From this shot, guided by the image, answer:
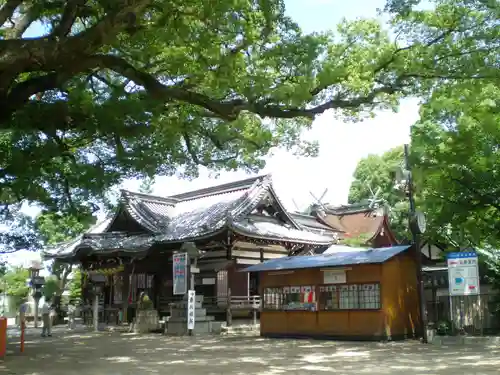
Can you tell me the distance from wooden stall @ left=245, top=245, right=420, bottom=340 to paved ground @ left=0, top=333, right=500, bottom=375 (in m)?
1.01

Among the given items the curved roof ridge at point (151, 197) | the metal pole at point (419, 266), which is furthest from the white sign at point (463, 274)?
the curved roof ridge at point (151, 197)

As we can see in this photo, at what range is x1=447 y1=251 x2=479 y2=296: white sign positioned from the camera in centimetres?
1439

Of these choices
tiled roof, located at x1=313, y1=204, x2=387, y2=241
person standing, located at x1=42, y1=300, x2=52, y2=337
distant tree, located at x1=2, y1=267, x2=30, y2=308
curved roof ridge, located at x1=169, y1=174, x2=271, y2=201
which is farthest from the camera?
distant tree, located at x1=2, y1=267, x2=30, y2=308

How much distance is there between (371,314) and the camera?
618 inches

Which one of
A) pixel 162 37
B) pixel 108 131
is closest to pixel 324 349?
pixel 108 131

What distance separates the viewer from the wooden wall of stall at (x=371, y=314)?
15.6 meters

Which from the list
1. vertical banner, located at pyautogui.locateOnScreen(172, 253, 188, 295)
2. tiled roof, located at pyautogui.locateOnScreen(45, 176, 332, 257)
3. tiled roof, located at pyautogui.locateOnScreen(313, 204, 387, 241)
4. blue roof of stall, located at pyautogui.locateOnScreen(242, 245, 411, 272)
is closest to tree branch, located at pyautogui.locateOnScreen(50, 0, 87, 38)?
blue roof of stall, located at pyautogui.locateOnScreen(242, 245, 411, 272)

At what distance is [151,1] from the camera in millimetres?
9414

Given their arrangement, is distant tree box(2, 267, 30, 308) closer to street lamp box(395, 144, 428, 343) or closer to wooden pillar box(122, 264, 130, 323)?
wooden pillar box(122, 264, 130, 323)

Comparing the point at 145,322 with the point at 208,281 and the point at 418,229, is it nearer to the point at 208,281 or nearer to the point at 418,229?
the point at 208,281

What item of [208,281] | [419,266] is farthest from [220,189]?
[419,266]

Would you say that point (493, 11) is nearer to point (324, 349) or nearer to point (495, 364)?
point (495, 364)

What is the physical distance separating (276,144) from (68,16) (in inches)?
365

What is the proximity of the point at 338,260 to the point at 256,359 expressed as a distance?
607cm
